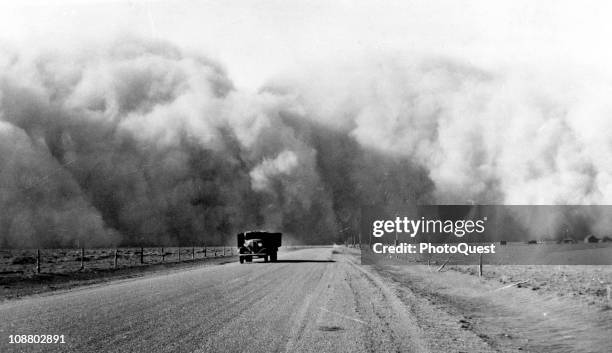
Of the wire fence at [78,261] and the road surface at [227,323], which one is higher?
the road surface at [227,323]

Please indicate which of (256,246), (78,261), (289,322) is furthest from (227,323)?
(78,261)

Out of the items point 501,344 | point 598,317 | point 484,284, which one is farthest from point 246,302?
point 484,284

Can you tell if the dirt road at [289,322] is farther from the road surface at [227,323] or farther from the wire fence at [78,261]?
the wire fence at [78,261]

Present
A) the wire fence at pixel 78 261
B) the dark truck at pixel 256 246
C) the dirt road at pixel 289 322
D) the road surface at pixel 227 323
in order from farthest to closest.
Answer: the dark truck at pixel 256 246 → the wire fence at pixel 78 261 → the dirt road at pixel 289 322 → the road surface at pixel 227 323

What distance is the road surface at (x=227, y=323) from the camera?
8.92 m

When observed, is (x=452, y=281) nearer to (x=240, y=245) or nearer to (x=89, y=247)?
(x=240, y=245)

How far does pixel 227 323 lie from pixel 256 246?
101ft

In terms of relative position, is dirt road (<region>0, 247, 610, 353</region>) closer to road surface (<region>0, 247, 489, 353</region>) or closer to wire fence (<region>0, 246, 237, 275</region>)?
road surface (<region>0, 247, 489, 353</region>)

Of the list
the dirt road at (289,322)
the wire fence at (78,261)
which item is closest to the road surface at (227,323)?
the dirt road at (289,322)

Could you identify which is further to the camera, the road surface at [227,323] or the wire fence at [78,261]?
the wire fence at [78,261]

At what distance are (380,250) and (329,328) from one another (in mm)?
57191

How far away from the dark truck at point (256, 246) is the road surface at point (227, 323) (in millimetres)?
23911

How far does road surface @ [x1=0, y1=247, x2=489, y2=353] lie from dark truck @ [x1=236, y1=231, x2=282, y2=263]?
2391cm

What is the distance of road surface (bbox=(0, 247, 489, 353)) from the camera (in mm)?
8922
